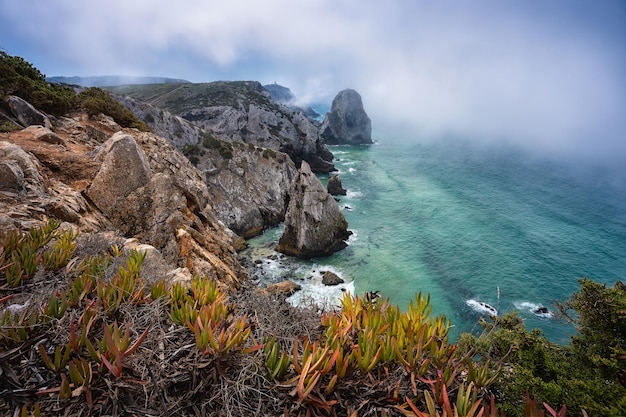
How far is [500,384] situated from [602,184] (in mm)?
87889

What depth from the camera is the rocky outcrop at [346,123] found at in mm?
123188

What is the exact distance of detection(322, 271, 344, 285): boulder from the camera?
88.1ft

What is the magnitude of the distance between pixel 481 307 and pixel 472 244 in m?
13.0

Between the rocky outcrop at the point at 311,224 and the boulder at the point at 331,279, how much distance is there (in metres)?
5.02

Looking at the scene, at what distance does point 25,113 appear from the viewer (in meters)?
11.5

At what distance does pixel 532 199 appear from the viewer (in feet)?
179

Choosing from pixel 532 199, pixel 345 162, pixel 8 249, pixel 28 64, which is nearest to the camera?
pixel 8 249

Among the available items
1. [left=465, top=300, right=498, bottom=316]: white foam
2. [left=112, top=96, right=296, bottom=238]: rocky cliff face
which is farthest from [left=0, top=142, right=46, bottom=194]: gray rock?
[left=112, top=96, right=296, bottom=238]: rocky cliff face

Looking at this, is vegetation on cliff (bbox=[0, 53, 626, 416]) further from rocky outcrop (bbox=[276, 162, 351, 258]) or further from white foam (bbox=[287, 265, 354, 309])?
rocky outcrop (bbox=[276, 162, 351, 258])

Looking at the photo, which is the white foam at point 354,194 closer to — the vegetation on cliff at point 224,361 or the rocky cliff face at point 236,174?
the rocky cliff face at point 236,174

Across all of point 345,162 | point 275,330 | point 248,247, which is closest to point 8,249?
point 275,330

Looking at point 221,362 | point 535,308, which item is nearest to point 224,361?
point 221,362

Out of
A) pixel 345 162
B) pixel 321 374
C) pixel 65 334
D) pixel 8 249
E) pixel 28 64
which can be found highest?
pixel 28 64

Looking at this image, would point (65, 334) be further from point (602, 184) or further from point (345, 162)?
point (602, 184)
